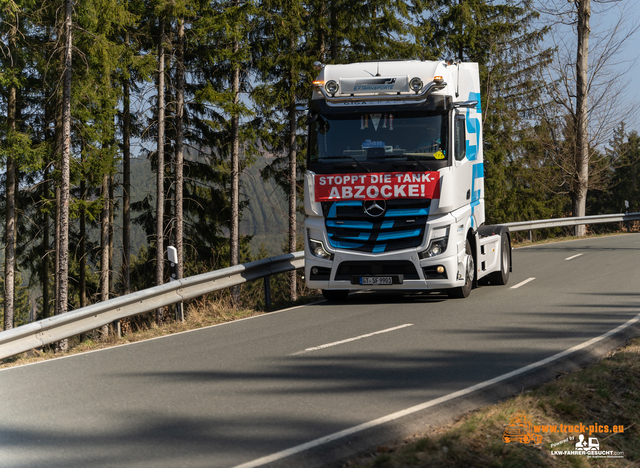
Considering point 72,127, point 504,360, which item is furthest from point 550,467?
point 72,127

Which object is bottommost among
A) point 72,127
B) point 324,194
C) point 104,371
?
point 104,371

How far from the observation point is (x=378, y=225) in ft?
36.2

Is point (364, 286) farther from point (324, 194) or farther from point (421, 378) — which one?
point (421, 378)

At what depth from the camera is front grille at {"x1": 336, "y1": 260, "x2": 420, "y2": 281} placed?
11.0 meters

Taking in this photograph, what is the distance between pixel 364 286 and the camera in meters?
11.2

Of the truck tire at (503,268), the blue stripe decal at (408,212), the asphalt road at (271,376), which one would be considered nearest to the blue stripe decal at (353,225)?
the blue stripe decal at (408,212)

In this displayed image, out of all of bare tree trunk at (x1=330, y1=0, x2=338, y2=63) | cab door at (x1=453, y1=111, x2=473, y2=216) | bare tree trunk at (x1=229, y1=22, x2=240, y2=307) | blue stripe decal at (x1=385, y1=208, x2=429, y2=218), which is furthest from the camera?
bare tree trunk at (x1=330, y1=0, x2=338, y2=63)

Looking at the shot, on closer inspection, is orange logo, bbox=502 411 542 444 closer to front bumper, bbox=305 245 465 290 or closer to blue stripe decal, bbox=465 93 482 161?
front bumper, bbox=305 245 465 290

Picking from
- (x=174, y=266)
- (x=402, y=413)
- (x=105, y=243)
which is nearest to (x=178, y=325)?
(x=174, y=266)

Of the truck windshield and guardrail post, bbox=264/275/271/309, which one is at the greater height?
the truck windshield

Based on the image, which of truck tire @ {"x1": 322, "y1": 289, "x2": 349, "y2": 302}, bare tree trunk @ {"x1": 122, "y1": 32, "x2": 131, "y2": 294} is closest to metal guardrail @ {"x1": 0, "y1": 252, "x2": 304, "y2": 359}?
truck tire @ {"x1": 322, "y1": 289, "x2": 349, "y2": 302}

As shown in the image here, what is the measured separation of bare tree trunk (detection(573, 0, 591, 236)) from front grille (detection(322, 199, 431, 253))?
19.7 meters

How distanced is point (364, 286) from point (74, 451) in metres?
7.02

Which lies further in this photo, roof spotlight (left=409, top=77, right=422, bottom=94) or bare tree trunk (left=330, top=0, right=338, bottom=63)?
bare tree trunk (left=330, top=0, right=338, bottom=63)
